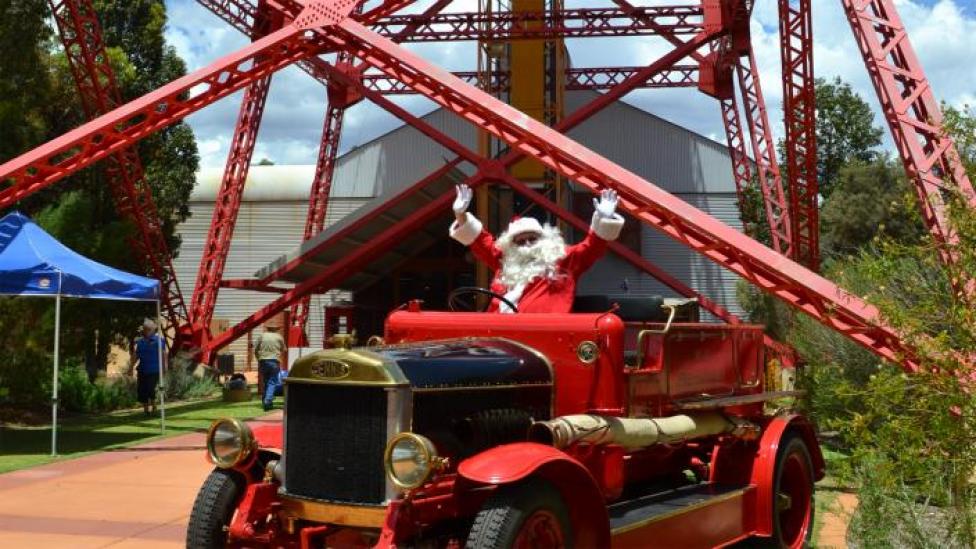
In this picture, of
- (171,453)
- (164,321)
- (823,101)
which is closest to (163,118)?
(171,453)

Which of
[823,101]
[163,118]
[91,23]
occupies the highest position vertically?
[823,101]

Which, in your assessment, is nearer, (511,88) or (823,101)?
(511,88)

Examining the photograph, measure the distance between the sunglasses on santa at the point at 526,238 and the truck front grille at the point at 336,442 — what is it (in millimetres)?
2538

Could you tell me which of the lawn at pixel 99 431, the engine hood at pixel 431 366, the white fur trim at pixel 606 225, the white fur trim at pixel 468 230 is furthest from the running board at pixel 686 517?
the lawn at pixel 99 431

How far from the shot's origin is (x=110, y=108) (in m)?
19.6

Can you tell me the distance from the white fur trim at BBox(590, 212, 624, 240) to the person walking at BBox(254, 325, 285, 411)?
12060 millimetres

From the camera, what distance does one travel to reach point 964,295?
5.17 meters

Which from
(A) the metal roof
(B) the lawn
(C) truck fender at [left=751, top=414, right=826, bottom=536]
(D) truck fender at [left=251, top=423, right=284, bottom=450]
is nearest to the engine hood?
(D) truck fender at [left=251, top=423, right=284, bottom=450]

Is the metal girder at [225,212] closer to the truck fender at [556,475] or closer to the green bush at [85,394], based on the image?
the green bush at [85,394]

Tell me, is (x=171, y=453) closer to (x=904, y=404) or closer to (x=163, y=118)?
(x=163, y=118)

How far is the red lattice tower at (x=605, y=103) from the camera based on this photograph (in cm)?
1043

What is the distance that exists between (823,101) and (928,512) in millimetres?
33445

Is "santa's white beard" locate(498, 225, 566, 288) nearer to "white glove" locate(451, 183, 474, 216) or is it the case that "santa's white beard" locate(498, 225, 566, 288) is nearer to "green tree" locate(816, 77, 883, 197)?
"white glove" locate(451, 183, 474, 216)

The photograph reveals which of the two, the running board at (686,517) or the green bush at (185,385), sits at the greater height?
the green bush at (185,385)
